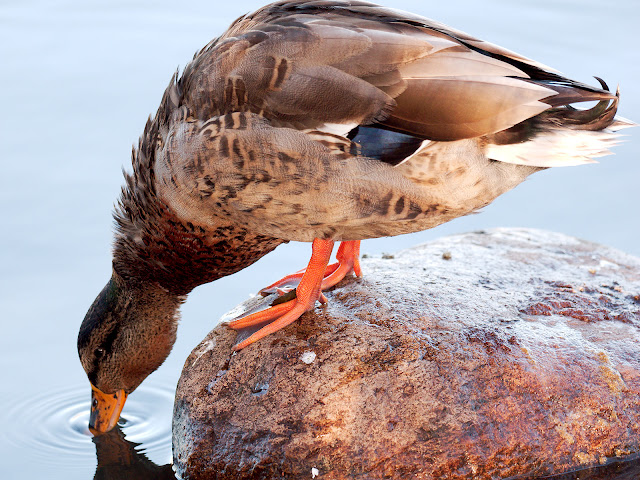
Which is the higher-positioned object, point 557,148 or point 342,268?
point 557,148

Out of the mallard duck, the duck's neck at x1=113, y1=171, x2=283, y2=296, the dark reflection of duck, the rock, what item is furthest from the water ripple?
the mallard duck

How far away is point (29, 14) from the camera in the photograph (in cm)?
760

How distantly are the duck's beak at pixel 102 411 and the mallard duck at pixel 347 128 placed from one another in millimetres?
850

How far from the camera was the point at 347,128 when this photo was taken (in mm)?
3527

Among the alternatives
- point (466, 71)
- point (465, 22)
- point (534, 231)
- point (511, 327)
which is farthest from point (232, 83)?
point (465, 22)

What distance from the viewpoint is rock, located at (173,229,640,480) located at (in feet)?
11.9

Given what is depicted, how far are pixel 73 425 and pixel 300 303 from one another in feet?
4.34

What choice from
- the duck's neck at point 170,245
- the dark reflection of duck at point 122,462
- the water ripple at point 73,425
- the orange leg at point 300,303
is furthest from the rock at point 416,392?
the water ripple at point 73,425

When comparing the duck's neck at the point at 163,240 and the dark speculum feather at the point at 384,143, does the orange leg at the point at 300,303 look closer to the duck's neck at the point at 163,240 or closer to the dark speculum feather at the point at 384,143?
the duck's neck at the point at 163,240

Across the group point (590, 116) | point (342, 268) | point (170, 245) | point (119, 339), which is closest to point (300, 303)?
point (342, 268)

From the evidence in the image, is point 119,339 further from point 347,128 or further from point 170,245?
point 347,128

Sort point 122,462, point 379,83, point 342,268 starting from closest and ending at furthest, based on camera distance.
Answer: point 379,83, point 122,462, point 342,268

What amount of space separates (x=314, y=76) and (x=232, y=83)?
1.12ft

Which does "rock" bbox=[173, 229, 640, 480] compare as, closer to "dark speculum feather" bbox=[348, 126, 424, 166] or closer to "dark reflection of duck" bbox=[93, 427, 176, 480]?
"dark reflection of duck" bbox=[93, 427, 176, 480]
